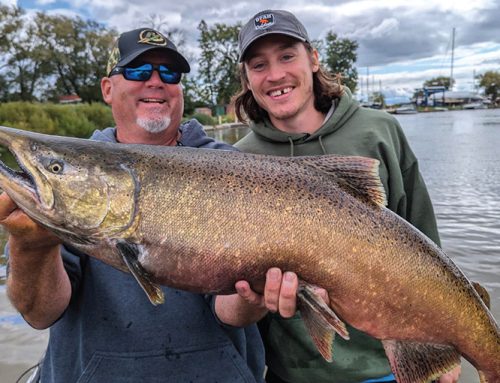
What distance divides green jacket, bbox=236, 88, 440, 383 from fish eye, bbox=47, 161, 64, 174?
1.68 metres

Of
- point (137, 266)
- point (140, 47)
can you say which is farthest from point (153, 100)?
point (137, 266)

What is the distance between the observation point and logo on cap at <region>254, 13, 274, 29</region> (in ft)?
11.0

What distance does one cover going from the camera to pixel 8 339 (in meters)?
5.62

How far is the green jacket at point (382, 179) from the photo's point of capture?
3164mm

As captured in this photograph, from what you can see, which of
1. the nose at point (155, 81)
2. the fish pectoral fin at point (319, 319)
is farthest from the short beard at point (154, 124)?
the fish pectoral fin at point (319, 319)

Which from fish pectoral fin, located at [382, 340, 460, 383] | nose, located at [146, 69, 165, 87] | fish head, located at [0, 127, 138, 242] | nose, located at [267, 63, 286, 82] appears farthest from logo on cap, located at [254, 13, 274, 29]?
fish pectoral fin, located at [382, 340, 460, 383]

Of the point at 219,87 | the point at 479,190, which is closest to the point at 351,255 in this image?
the point at 479,190

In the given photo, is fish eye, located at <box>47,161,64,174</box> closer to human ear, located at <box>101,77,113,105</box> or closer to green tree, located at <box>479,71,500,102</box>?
human ear, located at <box>101,77,113,105</box>

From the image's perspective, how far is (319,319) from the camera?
2402 mm

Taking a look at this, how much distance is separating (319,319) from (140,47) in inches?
88.4

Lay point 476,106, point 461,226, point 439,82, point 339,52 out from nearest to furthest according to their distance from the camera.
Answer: point 461,226, point 339,52, point 476,106, point 439,82

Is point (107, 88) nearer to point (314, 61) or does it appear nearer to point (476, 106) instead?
point (314, 61)

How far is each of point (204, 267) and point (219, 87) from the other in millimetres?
77651

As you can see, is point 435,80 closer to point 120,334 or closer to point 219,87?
point 219,87
